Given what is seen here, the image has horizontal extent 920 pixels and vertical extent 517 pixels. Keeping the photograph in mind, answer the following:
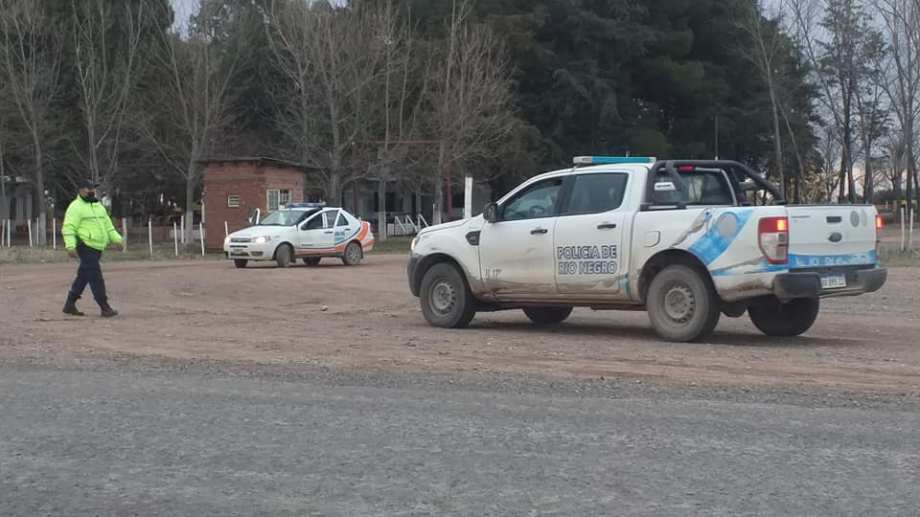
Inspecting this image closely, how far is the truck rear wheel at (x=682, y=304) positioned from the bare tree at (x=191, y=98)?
35874 millimetres

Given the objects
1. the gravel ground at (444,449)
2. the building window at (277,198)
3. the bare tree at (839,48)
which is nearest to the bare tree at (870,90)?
the bare tree at (839,48)

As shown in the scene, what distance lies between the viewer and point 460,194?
66.3 m

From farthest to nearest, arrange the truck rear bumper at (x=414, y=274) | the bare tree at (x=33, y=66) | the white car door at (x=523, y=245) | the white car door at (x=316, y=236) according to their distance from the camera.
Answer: the bare tree at (x=33, y=66)
the white car door at (x=316, y=236)
the truck rear bumper at (x=414, y=274)
the white car door at (x=523, y=245)

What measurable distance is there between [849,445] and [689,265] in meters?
5.16

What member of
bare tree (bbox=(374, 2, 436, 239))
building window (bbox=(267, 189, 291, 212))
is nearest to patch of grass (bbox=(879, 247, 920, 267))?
bare tree (bbox=(374, 2, 436, 239))

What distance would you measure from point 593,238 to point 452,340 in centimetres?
196

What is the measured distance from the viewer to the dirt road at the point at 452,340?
10.4m

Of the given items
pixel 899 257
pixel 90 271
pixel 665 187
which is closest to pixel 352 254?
pixel 899 257

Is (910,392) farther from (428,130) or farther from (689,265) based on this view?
(428,130)

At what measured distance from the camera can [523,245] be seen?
13.5m

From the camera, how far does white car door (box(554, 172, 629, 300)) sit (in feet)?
41.4

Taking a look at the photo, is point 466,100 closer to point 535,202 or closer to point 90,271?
point 90,271

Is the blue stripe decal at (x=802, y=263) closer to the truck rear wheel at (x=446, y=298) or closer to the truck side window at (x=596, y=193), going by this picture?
the truck side window at (x=596, y=193)

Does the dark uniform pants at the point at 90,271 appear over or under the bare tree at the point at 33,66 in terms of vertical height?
under
